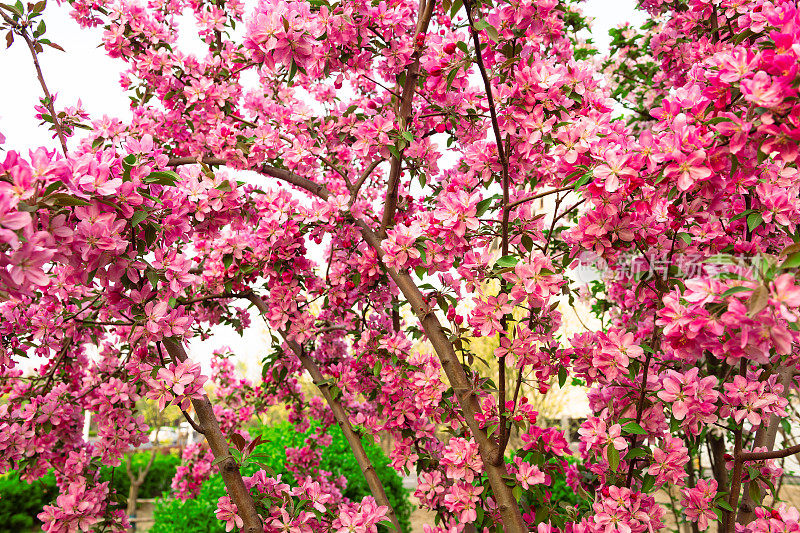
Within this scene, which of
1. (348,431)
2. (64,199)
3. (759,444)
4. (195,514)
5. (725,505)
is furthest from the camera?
(195,514)

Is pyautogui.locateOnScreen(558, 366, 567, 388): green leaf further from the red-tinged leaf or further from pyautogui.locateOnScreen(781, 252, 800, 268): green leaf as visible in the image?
the red-tinged leaf

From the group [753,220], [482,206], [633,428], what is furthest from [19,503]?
[753,220]

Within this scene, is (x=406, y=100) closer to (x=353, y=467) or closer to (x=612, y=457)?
(x=612, y=457)

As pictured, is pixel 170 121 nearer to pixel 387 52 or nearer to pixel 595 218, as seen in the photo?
pixel 387 52

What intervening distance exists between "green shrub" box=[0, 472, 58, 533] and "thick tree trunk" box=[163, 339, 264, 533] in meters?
7.30

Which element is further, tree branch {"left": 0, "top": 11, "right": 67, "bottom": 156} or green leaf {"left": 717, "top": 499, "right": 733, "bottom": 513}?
tree branch {"left": 0, "top": 11, "right": 67, "bottom": 156}

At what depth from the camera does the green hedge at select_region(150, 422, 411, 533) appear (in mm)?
5227

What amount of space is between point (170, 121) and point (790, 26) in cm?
343

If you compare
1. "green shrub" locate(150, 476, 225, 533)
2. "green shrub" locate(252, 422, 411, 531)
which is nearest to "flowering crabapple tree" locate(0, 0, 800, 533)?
"green shrub" locate(150, 476, 225, 533)

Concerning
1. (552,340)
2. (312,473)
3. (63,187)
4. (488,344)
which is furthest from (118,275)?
(488,344)

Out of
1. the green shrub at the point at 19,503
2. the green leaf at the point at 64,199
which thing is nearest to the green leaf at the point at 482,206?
the green leaf at the point at 64,199

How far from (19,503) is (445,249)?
29.8ft

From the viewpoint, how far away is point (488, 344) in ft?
34.8

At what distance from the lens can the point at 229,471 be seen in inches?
77.5
